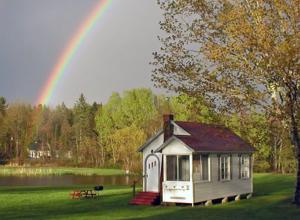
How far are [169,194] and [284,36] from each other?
11.6 m

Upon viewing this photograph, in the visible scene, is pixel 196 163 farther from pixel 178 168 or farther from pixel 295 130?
pixel 295 130

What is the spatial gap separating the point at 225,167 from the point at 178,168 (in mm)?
4443

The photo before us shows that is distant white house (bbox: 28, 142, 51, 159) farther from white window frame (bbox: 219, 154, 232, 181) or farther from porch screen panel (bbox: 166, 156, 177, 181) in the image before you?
porch screen panel (bbox: 166, 156, 177, 181)

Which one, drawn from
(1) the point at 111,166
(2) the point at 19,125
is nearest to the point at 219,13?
(1) the point at 111,166

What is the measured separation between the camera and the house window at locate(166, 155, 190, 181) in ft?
102

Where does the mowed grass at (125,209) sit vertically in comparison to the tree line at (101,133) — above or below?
below

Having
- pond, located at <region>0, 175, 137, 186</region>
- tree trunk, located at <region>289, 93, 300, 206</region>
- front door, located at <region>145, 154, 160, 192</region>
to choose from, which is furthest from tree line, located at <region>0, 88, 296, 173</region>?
tree trunk, located at <region>289, 93, 300, 206</region>

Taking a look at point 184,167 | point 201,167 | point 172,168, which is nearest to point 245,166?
point 201,167

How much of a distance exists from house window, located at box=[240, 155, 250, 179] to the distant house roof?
0.61 metres

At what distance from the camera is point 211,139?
34.4m

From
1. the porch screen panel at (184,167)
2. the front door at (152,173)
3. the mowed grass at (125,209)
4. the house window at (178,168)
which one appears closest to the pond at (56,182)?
the mowed grass at (125,209)

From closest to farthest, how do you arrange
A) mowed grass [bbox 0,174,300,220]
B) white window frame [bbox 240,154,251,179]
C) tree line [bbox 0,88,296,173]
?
1. mowed grass [bbox 0,174,300,220]
2. white window frame [bbox 240,154,251,179]
3. tree line [bbox 0,88,296,173]

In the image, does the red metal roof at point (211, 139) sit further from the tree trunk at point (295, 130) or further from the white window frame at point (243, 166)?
the tree trunk at point (295, 130)

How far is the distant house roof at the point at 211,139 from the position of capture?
3172 centimetres
